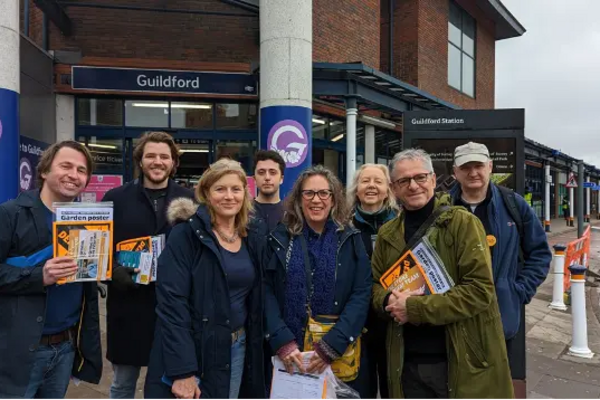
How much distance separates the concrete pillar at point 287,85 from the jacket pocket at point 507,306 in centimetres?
571

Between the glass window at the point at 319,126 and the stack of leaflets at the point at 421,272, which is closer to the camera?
the stack of leaflets at the point at 421,272

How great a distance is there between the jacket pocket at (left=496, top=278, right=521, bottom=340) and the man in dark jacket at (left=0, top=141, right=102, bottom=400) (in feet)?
7.80

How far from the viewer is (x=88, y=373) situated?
2.50m

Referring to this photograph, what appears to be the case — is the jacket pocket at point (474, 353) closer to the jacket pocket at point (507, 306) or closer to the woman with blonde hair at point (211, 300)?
the jacket pocket at point (507, 306)

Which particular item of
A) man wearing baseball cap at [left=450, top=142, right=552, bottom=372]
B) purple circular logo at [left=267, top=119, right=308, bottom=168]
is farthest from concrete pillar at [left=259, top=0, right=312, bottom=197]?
man wearing baseball cap at [left=450, top=142, right=552, bottom=372]

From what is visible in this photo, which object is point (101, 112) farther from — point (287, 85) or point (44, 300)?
point (44, 300)

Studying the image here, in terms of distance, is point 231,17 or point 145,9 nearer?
point 145,9

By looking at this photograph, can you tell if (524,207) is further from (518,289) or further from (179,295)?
(179,295)

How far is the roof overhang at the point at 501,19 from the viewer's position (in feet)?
62.5

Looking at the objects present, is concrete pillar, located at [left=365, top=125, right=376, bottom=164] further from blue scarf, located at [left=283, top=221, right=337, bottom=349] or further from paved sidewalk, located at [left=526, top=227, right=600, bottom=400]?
blue scarf, located at [left=283, top=221, right=337, bottom=349]

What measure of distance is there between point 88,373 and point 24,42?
819cm

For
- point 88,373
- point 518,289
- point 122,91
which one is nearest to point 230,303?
point 88,373

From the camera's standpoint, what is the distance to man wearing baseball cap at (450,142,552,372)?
2.75 meters

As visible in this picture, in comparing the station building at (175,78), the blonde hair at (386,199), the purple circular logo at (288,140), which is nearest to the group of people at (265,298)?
the blonde hair at (386,199)
